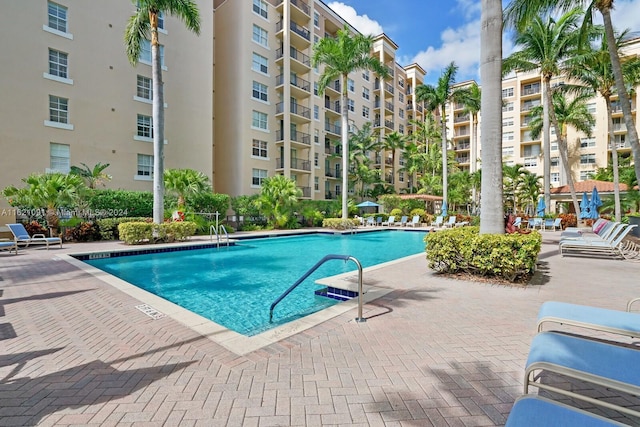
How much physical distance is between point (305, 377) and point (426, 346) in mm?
1539

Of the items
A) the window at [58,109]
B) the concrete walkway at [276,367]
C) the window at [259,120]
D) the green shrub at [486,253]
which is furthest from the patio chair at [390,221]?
the window at [58,109]

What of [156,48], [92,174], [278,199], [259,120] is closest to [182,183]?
[92,174]

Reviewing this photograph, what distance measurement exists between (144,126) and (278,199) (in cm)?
1060

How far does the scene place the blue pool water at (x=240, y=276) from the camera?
6289mm

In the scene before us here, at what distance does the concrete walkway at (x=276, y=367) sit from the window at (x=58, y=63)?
18645mm

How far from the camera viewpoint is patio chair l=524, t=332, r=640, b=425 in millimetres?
2135

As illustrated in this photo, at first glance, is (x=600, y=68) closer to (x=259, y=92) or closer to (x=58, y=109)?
(x=259, y=92)

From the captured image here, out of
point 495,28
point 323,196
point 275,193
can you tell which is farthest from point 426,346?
point 323,196

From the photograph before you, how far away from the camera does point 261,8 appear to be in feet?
93.7

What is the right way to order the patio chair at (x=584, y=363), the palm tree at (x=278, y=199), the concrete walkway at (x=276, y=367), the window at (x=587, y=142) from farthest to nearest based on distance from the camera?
the window at (x=587, y=142) → the palm tree at (x=278, y=199) → the concrete walkway at (x=276, y=367) → the patio chair at (x=584, y=363)

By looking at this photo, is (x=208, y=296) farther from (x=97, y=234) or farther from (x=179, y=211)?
(x=97, y=234)

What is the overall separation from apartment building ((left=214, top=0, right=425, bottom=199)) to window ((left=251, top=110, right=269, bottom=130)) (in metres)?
0.09

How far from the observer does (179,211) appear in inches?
667

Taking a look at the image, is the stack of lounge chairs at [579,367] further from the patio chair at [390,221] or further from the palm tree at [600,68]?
the patio chair at [390,221]
